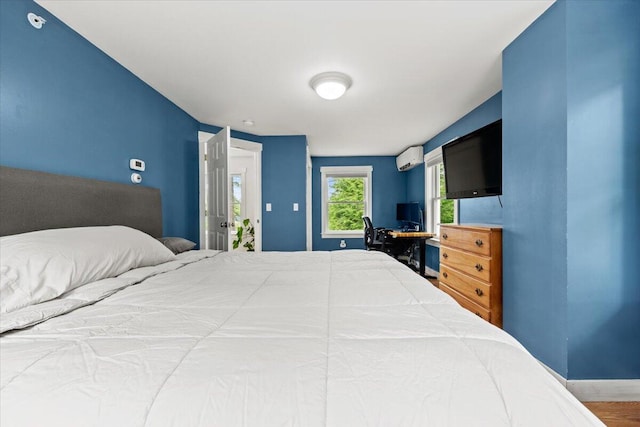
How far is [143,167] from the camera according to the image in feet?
8.43

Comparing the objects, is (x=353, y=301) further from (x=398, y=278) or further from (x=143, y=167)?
(x=143, y=167)

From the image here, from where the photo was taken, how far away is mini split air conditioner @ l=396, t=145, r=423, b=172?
5.12 metres

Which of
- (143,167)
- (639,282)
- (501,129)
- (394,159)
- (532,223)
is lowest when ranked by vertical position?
(639,282)

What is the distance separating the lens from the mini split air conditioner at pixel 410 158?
512 cm

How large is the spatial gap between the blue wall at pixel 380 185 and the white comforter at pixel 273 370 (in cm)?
534

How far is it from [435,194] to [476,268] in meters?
2.68

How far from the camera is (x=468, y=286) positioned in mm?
2436

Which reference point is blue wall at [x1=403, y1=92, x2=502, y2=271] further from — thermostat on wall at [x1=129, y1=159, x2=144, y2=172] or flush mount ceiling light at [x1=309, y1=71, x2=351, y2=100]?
thermostat on wall at [x1=129, y1=159, x2=144, y2=172]

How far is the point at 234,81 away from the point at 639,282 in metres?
3.23

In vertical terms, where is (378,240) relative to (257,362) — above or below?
below

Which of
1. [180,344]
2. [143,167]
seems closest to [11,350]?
[180,344]

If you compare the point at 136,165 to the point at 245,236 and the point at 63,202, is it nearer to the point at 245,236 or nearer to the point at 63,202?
the point at 63,202

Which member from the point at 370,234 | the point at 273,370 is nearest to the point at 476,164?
the point at 370,234

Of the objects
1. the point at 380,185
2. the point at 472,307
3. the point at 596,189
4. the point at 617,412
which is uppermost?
the point at 380,185
